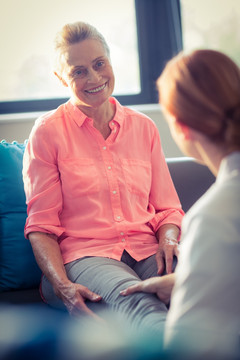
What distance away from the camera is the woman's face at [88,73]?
181cm

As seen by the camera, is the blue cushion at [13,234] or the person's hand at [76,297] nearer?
the person's hand at [76,297]

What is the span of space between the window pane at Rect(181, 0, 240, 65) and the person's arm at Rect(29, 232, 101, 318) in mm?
1894

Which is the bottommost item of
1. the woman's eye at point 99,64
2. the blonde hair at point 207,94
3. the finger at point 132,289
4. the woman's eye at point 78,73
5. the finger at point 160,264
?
the finger at point 160,264

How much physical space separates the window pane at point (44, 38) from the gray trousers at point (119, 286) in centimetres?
153

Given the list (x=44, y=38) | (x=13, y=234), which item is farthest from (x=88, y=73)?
(x=44, y=38)

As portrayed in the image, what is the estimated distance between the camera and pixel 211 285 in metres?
0.93

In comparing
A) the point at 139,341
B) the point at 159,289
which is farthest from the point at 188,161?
the point at 139,341

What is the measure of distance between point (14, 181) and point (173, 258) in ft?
2.21

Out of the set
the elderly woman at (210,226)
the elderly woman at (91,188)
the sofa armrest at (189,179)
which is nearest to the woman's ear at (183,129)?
the elderly woman at (210,226)

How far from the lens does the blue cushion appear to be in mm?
1842

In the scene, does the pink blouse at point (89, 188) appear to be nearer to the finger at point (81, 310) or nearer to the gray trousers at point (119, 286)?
the gray trousers at point (119, 286)

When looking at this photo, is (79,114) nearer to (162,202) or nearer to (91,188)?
(91,188)

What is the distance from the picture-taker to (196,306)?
941 mm

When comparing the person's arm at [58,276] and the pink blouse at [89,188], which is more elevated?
the pink blouse at [89,188]
